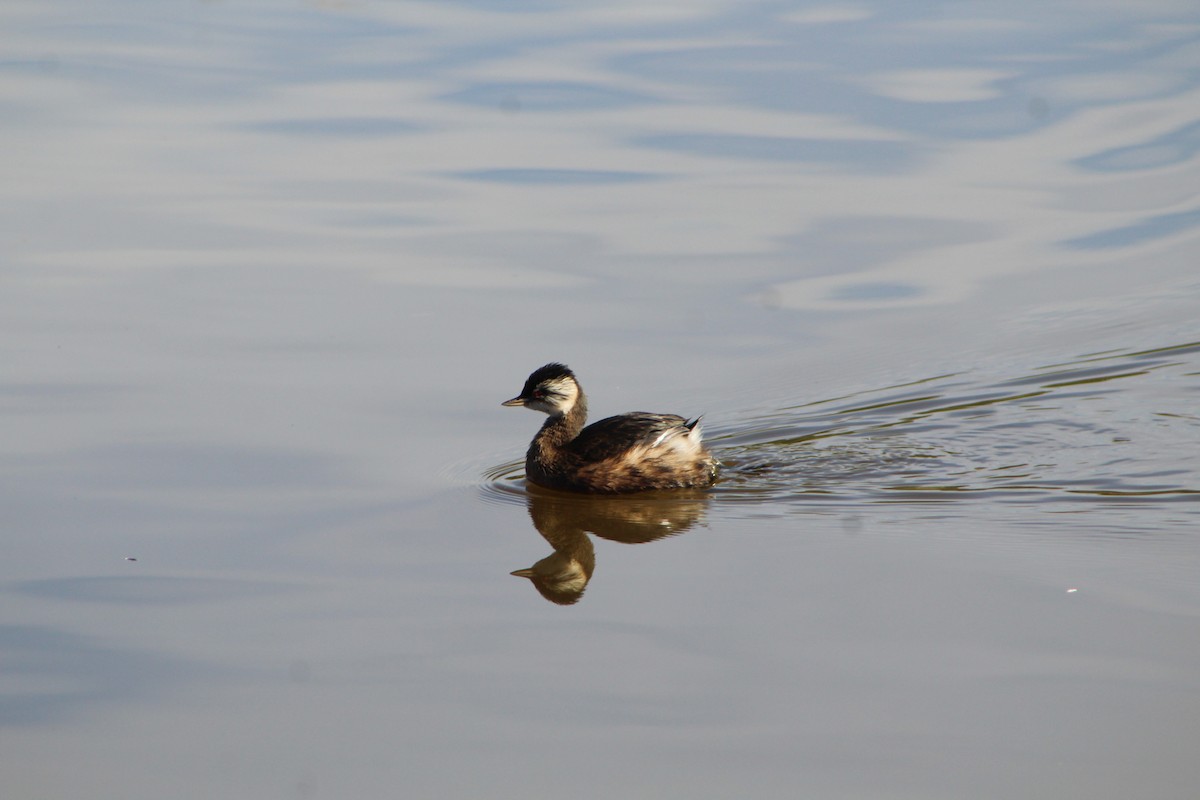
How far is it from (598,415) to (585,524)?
174 centimetres

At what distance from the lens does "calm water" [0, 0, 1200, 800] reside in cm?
580

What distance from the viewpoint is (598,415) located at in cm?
1038

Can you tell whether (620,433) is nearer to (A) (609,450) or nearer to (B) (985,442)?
(A) (609,450)

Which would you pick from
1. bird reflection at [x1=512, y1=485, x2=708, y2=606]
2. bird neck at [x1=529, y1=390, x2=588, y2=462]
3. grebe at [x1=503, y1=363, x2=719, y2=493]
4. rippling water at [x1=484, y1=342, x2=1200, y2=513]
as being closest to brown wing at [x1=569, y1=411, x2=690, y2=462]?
grebe at [x1=503, y1=363, x2=719, y2=493]

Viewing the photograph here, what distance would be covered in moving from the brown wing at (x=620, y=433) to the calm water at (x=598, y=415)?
0.34m

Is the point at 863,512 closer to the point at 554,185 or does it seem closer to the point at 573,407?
the point at 573,407

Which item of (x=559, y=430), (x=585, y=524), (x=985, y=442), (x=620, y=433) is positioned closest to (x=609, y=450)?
(x=620, y=433)

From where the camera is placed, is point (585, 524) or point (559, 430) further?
point (559, 430)

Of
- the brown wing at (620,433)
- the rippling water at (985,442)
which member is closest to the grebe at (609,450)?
the brown wing at (620,433)

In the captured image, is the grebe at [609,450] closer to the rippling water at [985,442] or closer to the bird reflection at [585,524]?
the bird reflection at [585,524]

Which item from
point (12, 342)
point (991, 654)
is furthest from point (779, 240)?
point (991, 654)

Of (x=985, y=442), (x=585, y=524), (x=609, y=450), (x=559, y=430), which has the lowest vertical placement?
(x=585, y=524)

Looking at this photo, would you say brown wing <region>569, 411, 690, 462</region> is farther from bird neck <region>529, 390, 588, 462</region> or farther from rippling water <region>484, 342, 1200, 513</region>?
rippling water <region>484, 342, 1200, 513</region>

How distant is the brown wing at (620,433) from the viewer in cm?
907
